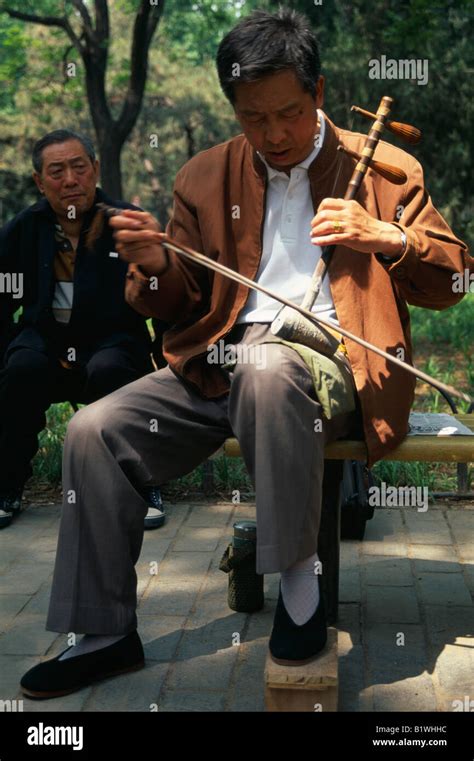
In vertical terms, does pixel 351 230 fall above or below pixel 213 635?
above

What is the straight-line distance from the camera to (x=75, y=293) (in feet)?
15.0

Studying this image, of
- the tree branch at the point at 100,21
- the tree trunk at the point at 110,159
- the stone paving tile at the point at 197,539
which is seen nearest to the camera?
the stone paving tile at the point at 197,539

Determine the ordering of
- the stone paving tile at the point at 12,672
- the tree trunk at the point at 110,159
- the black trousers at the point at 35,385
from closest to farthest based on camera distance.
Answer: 1. the stone paving tile at the point at 12,672
2. the black trousers at the point at 35,385
3. the tree trunk at the point at 110,159

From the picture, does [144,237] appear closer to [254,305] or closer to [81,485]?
[254,305]

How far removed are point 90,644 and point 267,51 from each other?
173 cm

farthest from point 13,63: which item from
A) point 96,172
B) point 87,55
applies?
point 96,172

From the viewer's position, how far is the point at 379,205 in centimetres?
309

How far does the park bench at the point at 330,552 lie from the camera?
271 centimetres

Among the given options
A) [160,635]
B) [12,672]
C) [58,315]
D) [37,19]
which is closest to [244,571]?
[160,635]

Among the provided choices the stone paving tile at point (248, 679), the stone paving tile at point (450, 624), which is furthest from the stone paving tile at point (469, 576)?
the stone paving tile at point (248, 679)

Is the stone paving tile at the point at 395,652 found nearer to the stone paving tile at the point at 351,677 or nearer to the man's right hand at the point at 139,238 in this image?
the stone paving tile at the point at 351,677

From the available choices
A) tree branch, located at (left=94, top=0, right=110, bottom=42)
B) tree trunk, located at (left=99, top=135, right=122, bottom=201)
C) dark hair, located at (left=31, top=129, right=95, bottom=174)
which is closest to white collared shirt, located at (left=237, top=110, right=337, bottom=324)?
dark hair, located at (left=31, top=129, right=95, bottom=174)

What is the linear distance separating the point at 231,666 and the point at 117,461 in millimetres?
715

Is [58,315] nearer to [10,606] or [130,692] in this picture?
[10,606]
